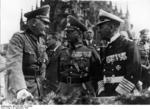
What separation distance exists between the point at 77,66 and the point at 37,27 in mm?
683

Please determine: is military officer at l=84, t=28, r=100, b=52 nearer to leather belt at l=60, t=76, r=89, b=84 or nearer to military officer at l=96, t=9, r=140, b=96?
military officer at l=96, t=9, r=140, b=96

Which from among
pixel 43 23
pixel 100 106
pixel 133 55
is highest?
pixel 43 23

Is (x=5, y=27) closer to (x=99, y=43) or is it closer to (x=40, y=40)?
(x=40, y=40)

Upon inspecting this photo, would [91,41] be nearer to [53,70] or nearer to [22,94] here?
[53,70]

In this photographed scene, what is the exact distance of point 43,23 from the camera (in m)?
5.08

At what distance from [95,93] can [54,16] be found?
3.56ft

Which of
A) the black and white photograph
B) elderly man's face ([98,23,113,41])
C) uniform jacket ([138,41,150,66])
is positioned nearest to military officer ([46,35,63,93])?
the black and white photograph

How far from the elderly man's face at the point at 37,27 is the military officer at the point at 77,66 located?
0.93 feet

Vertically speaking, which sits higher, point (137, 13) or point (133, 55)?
point (137, 13)

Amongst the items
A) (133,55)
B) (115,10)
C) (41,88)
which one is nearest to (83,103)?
(41,88)

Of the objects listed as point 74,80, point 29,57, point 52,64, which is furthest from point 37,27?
point 74,80

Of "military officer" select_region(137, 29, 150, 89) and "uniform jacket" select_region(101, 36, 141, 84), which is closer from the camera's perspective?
"uniform jacket" select_region(101, 36, 141, 84)

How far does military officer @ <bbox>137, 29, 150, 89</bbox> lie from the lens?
5.00m

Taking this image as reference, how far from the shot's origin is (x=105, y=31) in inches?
193
